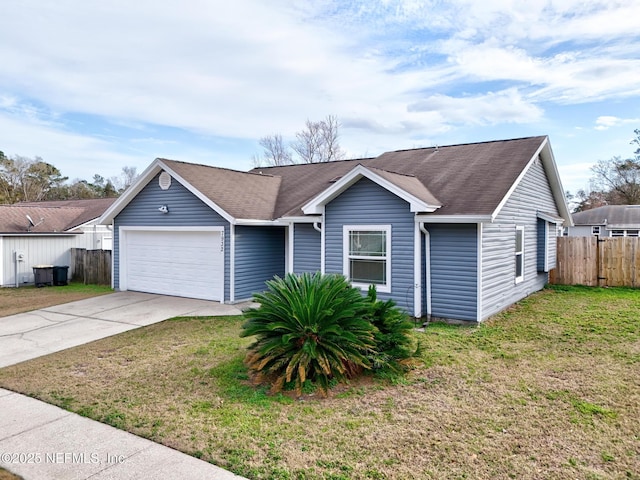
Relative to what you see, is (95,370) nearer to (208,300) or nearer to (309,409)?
(309,409)

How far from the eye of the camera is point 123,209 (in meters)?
14.0

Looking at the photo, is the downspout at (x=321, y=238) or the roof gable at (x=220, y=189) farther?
the roof gable at (x=220, y=189)

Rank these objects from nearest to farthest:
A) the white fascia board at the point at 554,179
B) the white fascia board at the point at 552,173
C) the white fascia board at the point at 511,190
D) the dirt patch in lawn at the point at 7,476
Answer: the dirt patch in lawn at the point at 7,476 < the white fascia board at the point at 511,190 < the white fascia board at the point at 552,173 < the white fascia board at the point at 554,179

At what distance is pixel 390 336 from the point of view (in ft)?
20.7

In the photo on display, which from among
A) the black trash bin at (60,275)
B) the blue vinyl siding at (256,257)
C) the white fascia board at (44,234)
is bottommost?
the black trash bin at (60,275)

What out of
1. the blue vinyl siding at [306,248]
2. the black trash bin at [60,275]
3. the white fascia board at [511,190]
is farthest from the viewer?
the black trash bin at [60,275]

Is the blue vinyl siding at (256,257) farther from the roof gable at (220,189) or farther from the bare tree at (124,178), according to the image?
the bare tree at (124,178)

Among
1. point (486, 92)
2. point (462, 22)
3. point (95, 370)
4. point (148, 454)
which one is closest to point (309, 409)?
→ point (148, 454)

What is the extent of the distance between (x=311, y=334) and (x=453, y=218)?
4417 mm

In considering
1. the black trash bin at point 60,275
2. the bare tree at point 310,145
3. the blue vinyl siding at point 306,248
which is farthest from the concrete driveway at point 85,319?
the bare tree at point 310,145

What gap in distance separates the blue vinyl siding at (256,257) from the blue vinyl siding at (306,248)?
59.2 inches

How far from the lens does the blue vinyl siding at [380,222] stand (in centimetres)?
930

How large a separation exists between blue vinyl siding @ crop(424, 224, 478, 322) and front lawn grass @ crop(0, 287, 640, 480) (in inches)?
35.3

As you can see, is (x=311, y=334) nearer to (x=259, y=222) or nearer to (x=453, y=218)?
(x=453, y=218)
